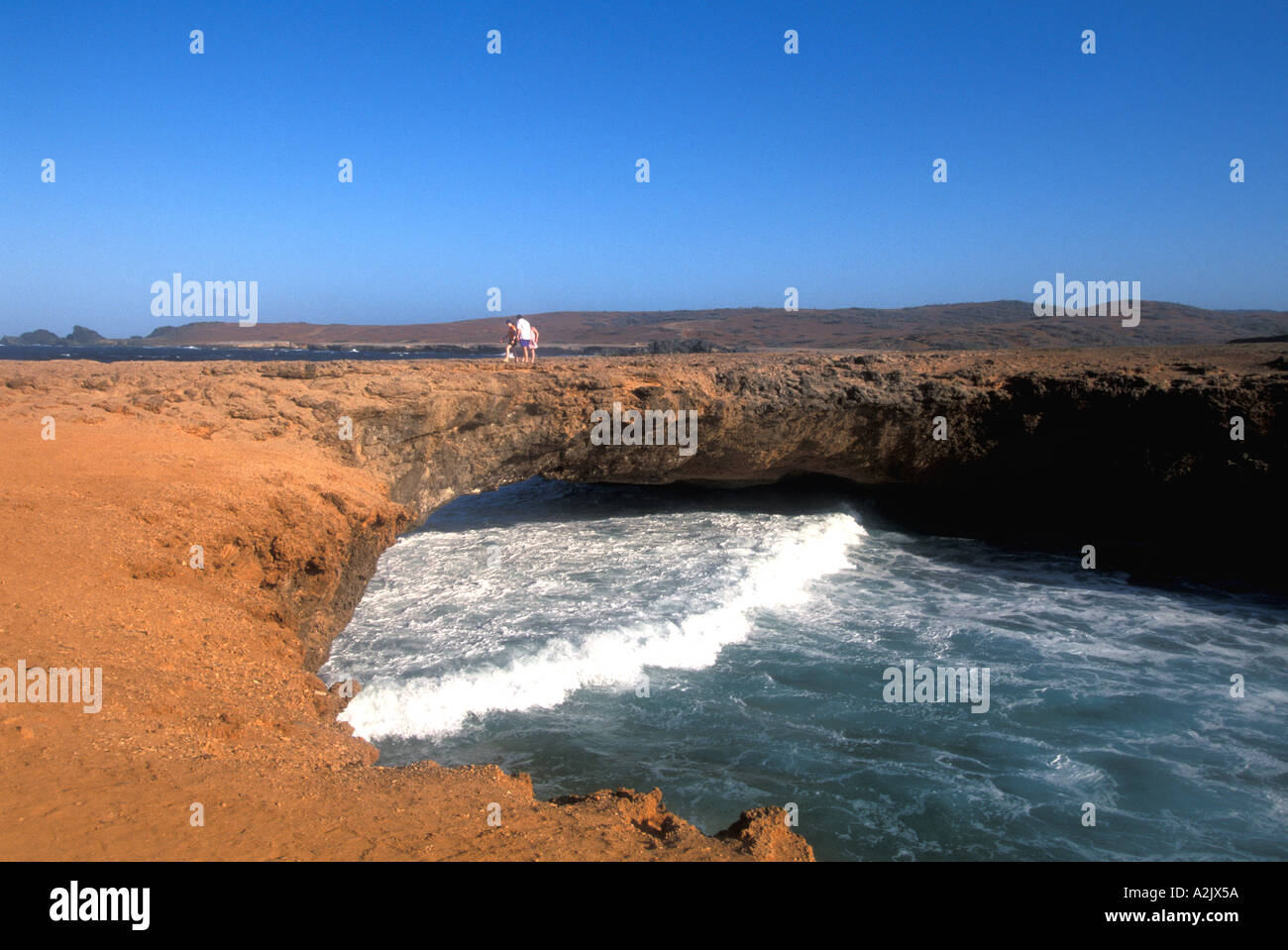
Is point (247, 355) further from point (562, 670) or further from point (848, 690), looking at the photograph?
point (848, 690)

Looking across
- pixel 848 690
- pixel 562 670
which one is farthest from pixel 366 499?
pixel 848 690

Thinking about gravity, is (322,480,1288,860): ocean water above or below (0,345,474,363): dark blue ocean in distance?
below

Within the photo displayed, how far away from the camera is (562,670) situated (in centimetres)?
733

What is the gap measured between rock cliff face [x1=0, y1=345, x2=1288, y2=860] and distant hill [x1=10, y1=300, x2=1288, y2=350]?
1510cm

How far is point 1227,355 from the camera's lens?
12.5m

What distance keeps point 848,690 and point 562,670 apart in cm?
278

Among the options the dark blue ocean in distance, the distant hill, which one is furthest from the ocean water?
the dark blue ocean in distance

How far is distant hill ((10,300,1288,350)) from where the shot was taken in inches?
1281

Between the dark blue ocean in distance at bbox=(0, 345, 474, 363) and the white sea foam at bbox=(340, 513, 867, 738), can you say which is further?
the dark blue ocean in distance at bbox=(0, 345, 474, 363)

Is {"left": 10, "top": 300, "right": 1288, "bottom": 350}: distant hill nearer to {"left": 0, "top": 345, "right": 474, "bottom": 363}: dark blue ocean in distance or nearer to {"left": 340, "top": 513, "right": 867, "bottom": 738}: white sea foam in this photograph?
{"left": 0, "top": 345, "right": 474, "bottom": 363}: dark blue ocean in distance

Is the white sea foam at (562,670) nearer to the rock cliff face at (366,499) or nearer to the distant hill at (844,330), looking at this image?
the rock cliff face at (366,499)
